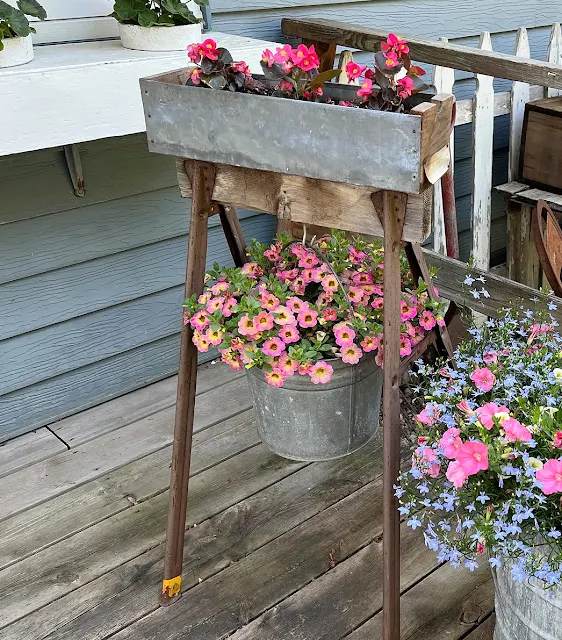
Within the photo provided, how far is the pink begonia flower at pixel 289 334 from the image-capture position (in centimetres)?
163

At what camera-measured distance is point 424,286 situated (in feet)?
5.41

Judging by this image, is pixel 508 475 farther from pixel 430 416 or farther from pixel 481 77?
pixel 481 77

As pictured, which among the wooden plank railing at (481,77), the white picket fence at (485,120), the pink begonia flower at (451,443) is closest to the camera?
the pink begonia flower at (451,443)

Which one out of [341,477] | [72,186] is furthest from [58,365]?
[341,477]

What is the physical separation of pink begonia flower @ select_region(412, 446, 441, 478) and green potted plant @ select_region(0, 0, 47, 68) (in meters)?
1.22

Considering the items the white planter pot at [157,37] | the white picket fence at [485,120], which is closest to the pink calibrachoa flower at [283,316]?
the white planter pot at [157,37]

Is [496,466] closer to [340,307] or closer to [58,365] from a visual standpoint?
[340,307]

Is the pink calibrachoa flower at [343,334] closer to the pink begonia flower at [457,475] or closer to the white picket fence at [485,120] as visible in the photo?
the pink begonia flower at [457,475]

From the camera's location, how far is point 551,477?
105 centimetres

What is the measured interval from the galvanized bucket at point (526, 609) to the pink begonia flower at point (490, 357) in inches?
14.8

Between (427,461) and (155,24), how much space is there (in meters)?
1.25

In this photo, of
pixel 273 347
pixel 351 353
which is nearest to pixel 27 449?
pixel 273 347

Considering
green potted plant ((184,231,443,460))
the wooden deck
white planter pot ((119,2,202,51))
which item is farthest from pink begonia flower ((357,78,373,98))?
the wooden deck

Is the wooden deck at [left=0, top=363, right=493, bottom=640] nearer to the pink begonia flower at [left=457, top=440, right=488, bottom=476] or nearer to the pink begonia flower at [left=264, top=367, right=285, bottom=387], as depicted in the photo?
the pink begonia flower at [left=264, top=367, right=285, bottom=387]
